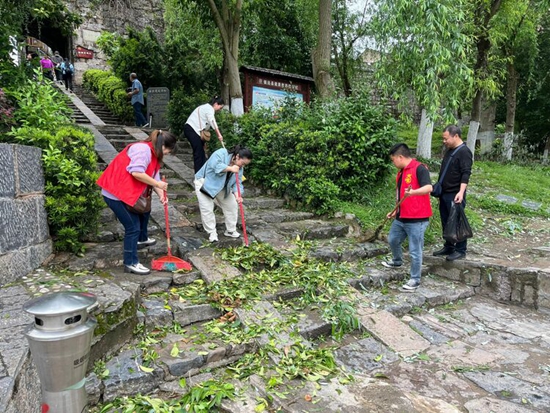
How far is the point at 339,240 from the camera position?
595 cm

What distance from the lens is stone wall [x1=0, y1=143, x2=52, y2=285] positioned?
3539 mm

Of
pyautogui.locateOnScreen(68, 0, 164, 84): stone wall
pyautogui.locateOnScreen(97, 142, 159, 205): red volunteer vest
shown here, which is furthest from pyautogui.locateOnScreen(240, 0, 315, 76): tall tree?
pyautogui.locateOnScreen(97, 142, 159, 205): red volunteer vest

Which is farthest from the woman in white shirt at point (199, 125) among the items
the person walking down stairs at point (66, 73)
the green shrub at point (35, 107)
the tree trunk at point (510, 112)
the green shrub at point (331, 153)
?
the person walking down stairs at point (66, 73)

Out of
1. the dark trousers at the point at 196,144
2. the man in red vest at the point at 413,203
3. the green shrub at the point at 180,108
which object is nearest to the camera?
the man in red vest at the point at 413,203

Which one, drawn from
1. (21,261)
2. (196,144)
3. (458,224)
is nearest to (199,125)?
(196,144)

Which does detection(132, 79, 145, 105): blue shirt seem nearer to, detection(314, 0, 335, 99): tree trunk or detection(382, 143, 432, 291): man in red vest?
detection(314, 0, 335, 99): tree trunk

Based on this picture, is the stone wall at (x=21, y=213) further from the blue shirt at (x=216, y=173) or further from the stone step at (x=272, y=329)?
the stone step at (x=272, y=329)

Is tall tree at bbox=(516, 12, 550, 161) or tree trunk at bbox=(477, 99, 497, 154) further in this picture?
tree trunk at bbox=(477, 99, 497, 154)

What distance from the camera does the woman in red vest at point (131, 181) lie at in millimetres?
3984

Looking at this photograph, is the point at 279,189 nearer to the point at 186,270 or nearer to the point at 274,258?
the point at 274,258

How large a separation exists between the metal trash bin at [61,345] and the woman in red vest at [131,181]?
211 centimetres

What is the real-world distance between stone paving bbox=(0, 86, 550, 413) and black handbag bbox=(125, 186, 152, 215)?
2.12ft

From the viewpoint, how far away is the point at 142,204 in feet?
13.9

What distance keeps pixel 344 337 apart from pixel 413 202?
6.06ft
